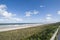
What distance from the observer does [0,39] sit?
47.7 ft

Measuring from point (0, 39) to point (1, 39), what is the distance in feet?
0.56

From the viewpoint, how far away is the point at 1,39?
568 inches
